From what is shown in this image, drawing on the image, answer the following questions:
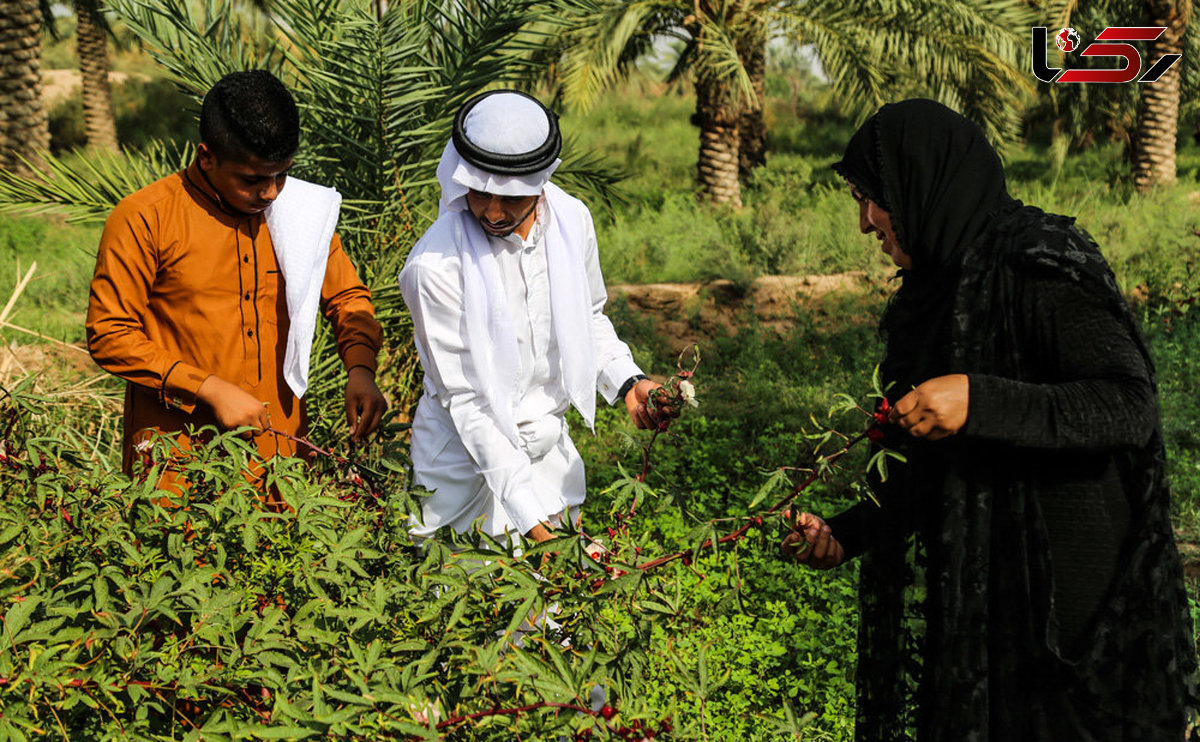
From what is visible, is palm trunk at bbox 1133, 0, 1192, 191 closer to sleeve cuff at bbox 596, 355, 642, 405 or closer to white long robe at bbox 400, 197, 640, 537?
sleeve cuff at bbox 596, 355, 642, 405

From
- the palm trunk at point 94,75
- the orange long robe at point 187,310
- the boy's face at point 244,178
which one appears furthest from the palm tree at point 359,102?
the palm trunk at point 94,75

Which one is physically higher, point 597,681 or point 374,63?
point 374,63

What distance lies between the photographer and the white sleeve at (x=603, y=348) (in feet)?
8.02

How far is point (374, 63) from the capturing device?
4328mm

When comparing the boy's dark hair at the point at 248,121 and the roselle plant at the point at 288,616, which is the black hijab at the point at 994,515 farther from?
the boy's dark hair at the point at 248,121

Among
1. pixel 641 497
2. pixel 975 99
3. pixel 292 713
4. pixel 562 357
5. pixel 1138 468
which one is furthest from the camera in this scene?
pixel 975 99

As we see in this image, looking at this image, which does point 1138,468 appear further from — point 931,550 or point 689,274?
point 689,274

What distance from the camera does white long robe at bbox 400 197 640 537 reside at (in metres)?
2.20

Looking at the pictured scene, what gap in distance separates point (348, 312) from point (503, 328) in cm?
65

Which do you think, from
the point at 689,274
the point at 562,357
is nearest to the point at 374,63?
the point at 562,357

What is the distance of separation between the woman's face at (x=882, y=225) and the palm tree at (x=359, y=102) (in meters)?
2.72

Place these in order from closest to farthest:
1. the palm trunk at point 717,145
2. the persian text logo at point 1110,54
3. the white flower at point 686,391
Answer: the white flower at point 686,391 → the persian text logo at point 1110,54 → the palm trunk at point 717,145

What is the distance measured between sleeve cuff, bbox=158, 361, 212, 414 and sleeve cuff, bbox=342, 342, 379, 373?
14.4 inches

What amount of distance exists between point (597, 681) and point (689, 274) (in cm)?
728
